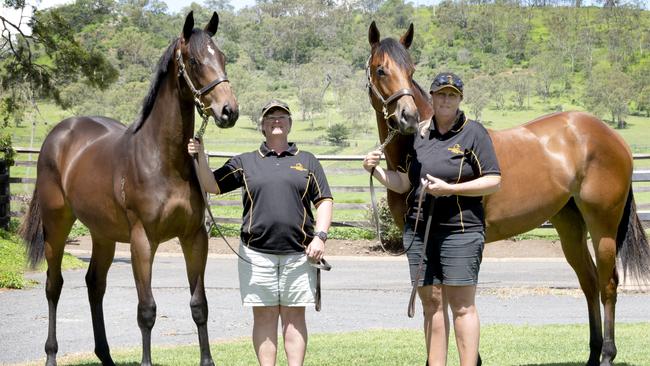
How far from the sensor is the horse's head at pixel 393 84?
4.58m

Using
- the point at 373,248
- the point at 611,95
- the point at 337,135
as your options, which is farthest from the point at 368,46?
the point at 373,248

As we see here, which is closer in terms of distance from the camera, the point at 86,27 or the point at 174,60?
the point at 174,60

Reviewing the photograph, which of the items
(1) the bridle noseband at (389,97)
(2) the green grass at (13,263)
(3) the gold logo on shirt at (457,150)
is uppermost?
(1) the bridle noseband at (389,97)

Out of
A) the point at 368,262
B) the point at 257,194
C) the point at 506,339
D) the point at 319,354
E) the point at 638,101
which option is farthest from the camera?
the point at 638,101

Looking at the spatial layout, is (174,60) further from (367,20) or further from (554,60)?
(367,20)

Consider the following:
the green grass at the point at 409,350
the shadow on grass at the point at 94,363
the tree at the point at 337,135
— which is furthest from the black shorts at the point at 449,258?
the tree at the point at 337,135

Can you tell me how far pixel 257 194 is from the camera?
4.63m

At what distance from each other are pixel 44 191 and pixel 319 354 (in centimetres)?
265

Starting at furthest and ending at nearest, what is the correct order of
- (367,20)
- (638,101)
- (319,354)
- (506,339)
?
(367,20) < (638,101) < (506,339) < (319,354)

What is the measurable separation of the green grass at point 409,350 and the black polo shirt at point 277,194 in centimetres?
188

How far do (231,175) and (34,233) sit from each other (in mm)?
3536

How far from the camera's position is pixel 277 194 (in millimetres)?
4590

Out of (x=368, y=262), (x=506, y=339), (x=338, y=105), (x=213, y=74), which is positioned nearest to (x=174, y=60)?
(x=213, y=74)

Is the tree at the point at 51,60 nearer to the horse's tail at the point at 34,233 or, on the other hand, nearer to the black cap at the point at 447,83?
the horse's tail at the point at 34,233
